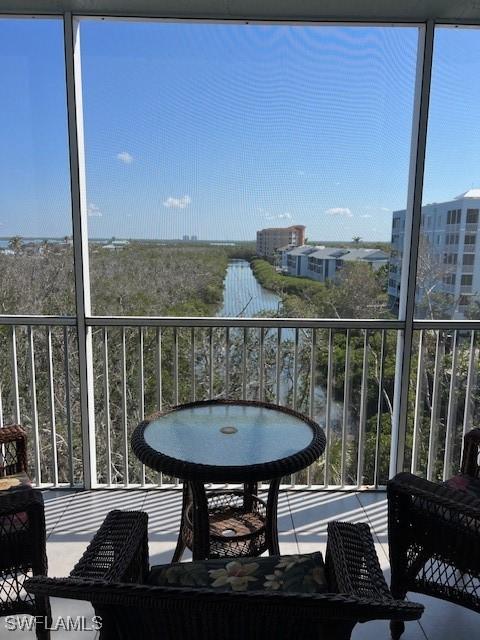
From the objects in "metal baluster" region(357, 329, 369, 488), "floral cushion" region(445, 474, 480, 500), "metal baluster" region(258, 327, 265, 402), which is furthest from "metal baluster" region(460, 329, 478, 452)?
"metal baluster" region(258, 327, 265, 402)

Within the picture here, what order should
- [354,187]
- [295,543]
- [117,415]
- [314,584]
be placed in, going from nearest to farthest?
[314,584]
[295,543]
[354,187]
[117,415]

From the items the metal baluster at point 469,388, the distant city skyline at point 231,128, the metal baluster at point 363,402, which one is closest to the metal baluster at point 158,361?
the distant city skyline at point 231,128

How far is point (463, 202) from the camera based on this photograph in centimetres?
305

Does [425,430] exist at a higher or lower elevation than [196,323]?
lower

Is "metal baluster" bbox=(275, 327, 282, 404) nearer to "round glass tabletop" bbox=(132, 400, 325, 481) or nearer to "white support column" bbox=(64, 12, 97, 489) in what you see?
"round glass tabletop" bbox=(132, 400, 325, 481)

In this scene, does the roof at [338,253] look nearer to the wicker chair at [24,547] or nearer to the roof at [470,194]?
the roof at [470,194]

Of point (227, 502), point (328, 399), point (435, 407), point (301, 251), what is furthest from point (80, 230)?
point (435, 407)

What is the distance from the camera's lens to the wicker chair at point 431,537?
1684 mm

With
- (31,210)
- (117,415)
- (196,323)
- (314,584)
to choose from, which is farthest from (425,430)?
(31,210)

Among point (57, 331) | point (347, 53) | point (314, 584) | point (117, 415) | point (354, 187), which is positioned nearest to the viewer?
point (314, 584)

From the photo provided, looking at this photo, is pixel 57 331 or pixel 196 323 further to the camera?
pixel 57 331

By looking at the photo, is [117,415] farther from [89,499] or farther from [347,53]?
[347,53]

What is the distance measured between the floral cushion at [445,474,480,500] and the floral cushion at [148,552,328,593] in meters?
0.92

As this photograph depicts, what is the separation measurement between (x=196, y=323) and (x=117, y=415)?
2055 millimetres
